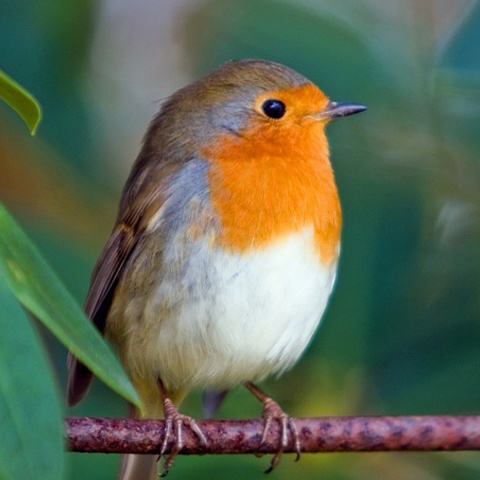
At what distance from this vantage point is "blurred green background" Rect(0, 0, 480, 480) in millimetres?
3502

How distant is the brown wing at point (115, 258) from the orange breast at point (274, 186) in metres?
0.22

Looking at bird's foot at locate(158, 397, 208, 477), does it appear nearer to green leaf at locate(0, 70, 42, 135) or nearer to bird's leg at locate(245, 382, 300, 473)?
bird's leg at locate(245, 382, 300, 473)

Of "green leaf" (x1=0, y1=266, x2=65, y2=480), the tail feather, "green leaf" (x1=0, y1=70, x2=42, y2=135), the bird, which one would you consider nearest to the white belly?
the bird

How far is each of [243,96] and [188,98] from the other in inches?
7.5

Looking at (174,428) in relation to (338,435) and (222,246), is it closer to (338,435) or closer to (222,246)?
(222,246)

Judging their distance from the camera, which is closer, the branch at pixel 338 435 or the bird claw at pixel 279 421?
the branch at pixel 338 435

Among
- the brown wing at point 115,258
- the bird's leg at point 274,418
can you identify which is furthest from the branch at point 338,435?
the brown wing at point 115,258

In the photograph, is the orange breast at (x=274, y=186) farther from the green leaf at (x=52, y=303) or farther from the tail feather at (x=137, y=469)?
the green leaf at (x=52, y=303)

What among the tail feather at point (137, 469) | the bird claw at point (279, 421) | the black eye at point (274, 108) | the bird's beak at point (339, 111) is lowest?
the tail feather at point (137, 469)

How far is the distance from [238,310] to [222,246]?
0.61ft

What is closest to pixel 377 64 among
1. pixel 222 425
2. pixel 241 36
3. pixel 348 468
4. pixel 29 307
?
pixel 241 36

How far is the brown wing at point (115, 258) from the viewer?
320cm

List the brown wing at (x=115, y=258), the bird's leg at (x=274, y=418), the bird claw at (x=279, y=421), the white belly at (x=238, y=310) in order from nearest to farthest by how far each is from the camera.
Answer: the bird claw at (x=279, y=421)
the bird's leg at (x=274, y=418)
the white belly at (x=238, y=310)
the brown wing at (x=115, y=258)

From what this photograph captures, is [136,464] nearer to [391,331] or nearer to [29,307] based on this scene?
[391,331]
